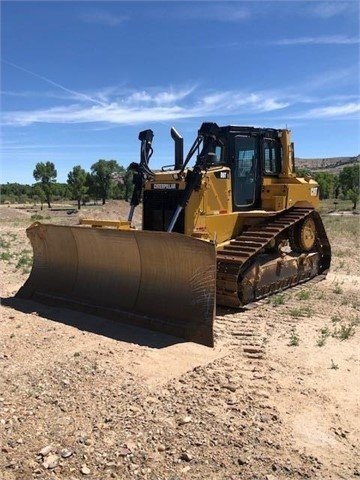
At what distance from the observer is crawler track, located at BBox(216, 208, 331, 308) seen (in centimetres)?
755

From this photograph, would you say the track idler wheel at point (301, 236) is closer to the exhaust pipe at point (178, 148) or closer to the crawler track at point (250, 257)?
the crawler track at point (250, 257)

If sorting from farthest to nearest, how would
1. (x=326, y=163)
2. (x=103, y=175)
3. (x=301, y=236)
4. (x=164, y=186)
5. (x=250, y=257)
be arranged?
(x=326, y=163) < (x=103, y=175) < (x=301, y=236) < (x=164, y=186) < (x=250, y=257)

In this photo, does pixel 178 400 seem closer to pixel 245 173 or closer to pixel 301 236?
pixel 245 173

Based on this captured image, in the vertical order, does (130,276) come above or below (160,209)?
below

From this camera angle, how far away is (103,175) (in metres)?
63.0

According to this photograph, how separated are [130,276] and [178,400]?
3053mm

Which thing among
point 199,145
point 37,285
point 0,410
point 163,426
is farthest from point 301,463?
point 37,285

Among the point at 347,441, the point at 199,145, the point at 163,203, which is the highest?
the point at 199,145

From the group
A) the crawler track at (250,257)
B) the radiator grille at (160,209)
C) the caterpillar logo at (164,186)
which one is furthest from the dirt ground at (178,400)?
the caterpillar logo at (164,186)

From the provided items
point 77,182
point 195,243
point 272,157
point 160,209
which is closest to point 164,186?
point 160,209

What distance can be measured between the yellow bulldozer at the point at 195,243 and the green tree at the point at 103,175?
54.0 m

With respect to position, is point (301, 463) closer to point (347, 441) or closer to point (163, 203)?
point (347, 441)

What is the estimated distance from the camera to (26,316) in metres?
7.31

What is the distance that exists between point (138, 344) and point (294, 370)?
185cm
